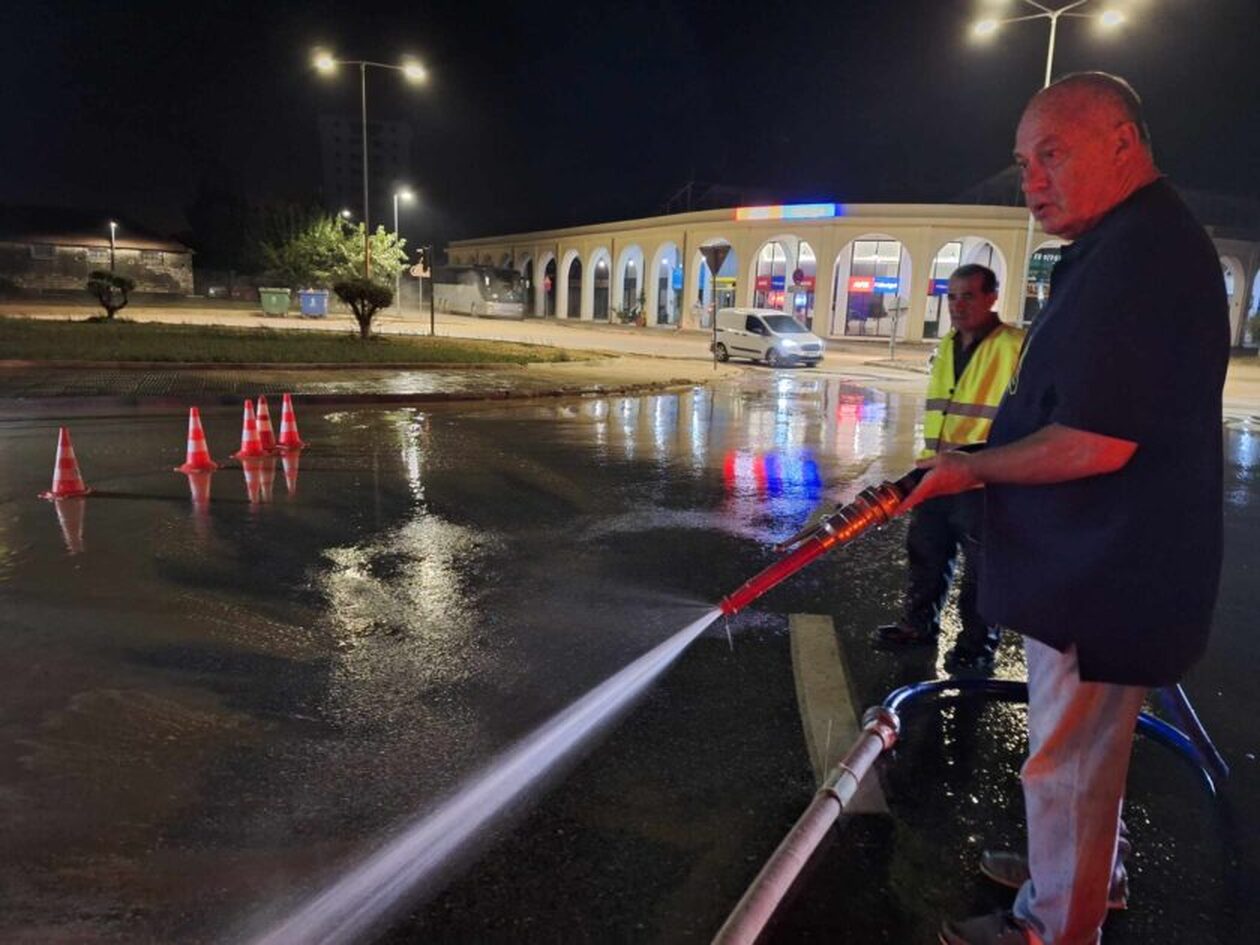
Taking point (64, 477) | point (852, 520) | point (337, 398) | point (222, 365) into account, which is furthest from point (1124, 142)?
point (222, 365)

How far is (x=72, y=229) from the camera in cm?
7012

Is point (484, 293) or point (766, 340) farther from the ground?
point (484, 293)

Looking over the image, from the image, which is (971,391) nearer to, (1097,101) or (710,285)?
(1097,101)

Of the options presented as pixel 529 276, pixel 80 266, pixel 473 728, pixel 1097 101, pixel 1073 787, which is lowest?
pixel 473 728

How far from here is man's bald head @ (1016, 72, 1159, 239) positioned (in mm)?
2023

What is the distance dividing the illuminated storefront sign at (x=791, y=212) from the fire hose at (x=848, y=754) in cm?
3963

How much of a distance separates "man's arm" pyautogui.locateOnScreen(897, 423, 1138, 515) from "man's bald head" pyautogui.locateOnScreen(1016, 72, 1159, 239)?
58 cm

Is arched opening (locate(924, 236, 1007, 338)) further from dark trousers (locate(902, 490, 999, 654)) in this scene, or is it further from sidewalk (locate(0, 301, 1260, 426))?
dark trousers (locate(902, 490, 999, 654))

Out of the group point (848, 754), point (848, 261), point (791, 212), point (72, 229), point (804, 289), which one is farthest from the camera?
point (72, 229)

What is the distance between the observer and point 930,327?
4206 centimetres

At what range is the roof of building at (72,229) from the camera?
6662 cm

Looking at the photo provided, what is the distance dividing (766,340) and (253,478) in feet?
65.7

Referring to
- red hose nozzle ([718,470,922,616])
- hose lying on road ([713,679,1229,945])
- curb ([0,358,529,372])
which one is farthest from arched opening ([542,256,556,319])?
red hose nozzle ([718,470,922,616])

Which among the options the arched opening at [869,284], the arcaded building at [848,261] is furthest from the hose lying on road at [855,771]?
the arched opening at [869,284]
